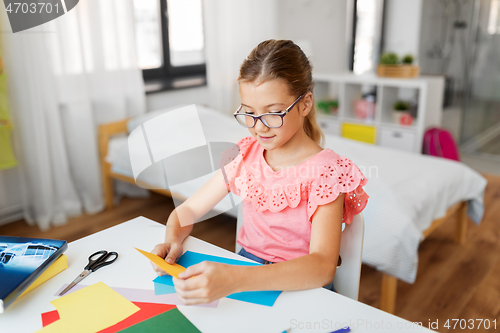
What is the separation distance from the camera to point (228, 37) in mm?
3049

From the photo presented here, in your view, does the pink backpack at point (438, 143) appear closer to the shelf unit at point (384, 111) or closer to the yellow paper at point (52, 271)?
the shelf unit at point (384, 111)

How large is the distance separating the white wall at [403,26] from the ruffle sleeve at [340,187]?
11.2 feet

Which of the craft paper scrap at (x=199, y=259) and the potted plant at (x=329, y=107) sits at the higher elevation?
the craft paper scrap at (x=199, y=259)

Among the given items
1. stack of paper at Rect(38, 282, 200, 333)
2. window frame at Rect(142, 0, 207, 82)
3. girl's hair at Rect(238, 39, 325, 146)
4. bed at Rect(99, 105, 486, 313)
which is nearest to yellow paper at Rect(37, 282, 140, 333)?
stack of paper at Rect(38, 282, 200, 333)

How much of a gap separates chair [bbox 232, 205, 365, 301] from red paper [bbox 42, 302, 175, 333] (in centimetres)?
44

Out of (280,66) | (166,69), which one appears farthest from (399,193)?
(166,69)

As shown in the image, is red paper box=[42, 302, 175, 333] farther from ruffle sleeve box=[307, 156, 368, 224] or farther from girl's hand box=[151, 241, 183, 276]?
ruffle sleeve box=[307, 156, 368, 224]

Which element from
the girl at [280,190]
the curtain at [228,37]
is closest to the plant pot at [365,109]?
the curtain at [228,37]

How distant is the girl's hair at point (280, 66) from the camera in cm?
86

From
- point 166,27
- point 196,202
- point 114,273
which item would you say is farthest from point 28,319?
point 166,27

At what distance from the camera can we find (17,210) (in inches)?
96.0

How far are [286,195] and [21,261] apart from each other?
0.55 meters

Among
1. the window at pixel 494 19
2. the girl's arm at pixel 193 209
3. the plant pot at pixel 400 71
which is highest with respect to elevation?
the window at pixel 494 19

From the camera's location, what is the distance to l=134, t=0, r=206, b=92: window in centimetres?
284
